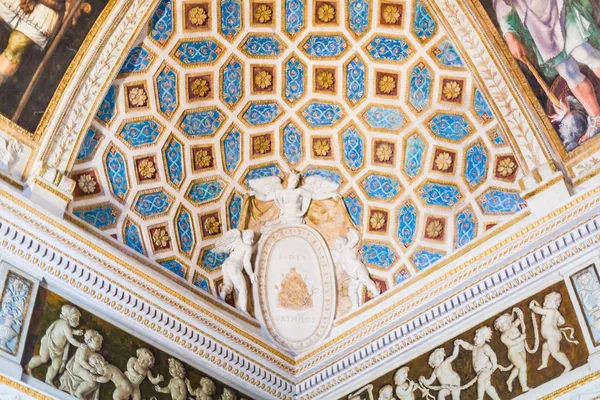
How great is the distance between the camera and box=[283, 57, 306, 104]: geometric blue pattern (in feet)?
37.7

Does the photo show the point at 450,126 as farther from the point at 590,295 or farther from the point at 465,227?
the point at 590,295

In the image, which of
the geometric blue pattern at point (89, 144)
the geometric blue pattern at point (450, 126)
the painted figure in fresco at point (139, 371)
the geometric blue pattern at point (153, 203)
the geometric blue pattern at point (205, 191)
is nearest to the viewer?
the painted figure in fresco at point (139, 371)

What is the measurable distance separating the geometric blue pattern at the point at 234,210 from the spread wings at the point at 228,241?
12 cm

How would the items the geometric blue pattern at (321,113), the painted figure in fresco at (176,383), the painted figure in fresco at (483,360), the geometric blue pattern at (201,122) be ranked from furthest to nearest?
1. the geometric blue pattern at (321,113)
2. the geometric blue pattern at (201,122)
3. the painted figure in fresco at (176,383)
4. the painted figure in fresco at (483,360)

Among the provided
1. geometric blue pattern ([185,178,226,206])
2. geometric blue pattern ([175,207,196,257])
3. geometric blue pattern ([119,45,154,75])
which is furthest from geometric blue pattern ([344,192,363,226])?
geometric blue pattern ([119,45,154,75])

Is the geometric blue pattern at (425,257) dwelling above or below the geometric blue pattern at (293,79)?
below

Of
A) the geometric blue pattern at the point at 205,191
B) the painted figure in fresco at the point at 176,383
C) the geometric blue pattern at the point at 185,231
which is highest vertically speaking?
the geometric blue pattern at the point at 205,191

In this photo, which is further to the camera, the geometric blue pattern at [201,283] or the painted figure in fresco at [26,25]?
the geometric blue pattern at [201,283]

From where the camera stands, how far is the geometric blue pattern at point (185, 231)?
37.4ft

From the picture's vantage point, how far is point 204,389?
→ 10.7 meters

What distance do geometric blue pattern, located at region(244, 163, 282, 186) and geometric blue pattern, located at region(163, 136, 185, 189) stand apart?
963 mm

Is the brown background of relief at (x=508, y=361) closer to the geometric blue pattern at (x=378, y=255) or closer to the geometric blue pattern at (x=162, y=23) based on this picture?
the geometric blue pattern at (x=378, y=255)

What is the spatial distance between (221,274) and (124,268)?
5.84 feet

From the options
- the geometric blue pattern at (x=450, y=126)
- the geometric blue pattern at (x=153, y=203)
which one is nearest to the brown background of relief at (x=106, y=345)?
the geometric blue pattern at (x=153, y=203)
